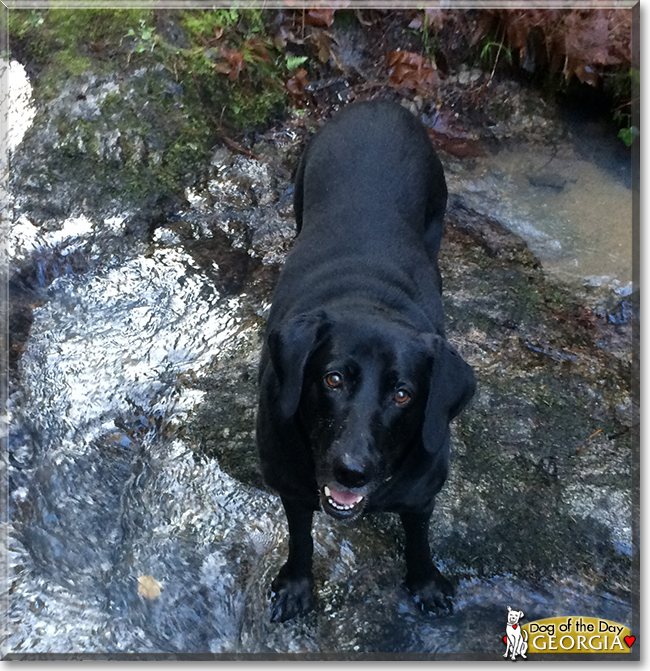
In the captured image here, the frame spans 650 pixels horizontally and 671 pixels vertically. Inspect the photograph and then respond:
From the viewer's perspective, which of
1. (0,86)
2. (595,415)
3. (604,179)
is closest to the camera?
(595,415)

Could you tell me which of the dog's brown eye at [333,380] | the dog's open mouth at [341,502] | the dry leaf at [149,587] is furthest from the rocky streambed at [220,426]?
the dog's brown eye at [333,380]

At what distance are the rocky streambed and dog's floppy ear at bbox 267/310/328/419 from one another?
1047mm

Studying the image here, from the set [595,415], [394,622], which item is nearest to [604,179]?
[595,415]

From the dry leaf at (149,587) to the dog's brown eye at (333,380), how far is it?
1382 millimetres

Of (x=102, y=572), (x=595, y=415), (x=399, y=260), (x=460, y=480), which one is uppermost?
(x=399, y=260)

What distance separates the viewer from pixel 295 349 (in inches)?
107

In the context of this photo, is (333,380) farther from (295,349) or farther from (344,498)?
(344,498)

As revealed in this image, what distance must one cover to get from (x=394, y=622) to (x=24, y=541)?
1.76 metres

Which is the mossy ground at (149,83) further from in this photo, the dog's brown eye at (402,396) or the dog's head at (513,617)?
the dog's head at (513,617)

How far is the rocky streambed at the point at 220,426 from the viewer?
329 centimetres

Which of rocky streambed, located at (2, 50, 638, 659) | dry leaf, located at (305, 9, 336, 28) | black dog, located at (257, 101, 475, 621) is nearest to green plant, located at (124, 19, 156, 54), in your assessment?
rocky streambed, located at (2, 50, 638, 659)

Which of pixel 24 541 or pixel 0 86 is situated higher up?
pixel 0 86

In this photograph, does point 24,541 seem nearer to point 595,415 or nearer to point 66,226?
point 66,226

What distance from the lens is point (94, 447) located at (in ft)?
12.6
